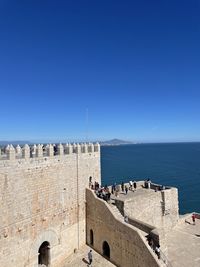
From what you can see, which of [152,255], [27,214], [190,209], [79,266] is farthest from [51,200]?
[190,209]

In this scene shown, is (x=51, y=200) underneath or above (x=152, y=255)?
above

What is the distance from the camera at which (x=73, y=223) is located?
58.9ft

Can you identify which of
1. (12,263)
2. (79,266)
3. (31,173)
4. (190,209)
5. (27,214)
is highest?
(31,173)

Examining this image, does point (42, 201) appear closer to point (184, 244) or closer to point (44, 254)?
point (44, 254)

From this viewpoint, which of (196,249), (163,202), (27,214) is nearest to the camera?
(27,214)

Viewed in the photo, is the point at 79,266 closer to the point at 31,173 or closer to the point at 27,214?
the point at 27,214

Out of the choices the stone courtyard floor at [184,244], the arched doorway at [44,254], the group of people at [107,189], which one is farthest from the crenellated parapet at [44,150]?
the stone courtyard floor at [184,244]

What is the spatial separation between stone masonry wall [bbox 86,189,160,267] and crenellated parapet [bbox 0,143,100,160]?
314cm

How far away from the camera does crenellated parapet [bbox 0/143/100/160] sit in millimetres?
13930

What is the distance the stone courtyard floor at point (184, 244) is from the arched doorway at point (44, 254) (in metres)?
7.53

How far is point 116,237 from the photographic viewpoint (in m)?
15.9

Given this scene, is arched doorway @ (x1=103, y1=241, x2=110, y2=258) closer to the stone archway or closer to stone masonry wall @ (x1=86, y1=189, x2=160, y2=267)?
stone masonry wall @ (x1=86, y1=189, x2=160, y2=267)

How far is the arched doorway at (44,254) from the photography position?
1623 centimetres

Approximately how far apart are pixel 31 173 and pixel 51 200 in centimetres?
245
